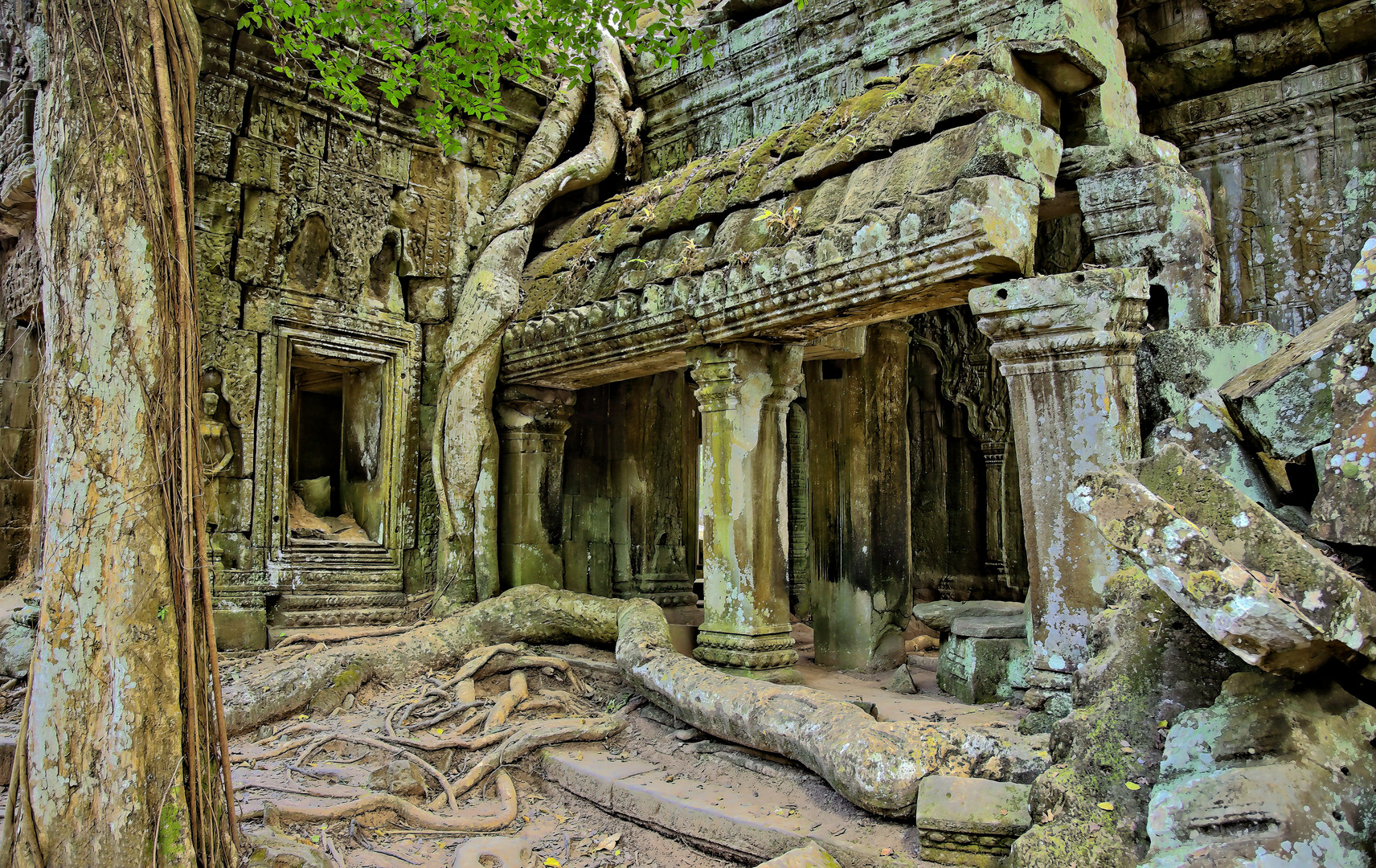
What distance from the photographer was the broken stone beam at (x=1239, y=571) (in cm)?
188

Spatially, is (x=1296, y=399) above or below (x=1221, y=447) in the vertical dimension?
above

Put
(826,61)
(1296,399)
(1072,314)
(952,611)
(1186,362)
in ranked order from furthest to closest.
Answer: (826,61), (952,611), (1186,362), (1072,314), (1296,399)

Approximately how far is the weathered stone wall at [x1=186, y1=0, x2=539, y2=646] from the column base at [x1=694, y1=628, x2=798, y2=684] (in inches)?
124

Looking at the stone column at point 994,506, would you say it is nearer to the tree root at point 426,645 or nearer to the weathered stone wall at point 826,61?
the weathered stone wall at point 826,61

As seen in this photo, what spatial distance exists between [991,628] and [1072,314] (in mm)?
2379

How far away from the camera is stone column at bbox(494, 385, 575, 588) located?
25.5ft

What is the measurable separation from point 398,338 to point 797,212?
416cm

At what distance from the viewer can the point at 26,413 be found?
24.7 ft

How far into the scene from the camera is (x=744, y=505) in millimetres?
5848

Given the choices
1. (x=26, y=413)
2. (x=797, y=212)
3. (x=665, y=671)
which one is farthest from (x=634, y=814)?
(x=26, y=413)

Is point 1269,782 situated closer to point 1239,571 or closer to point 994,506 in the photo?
point 1239,571

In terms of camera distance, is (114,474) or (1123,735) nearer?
(1123,735)

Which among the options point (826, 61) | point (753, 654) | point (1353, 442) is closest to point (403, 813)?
point (753, 654)

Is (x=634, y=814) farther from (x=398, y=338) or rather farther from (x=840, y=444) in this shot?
(x=398, y=338)
